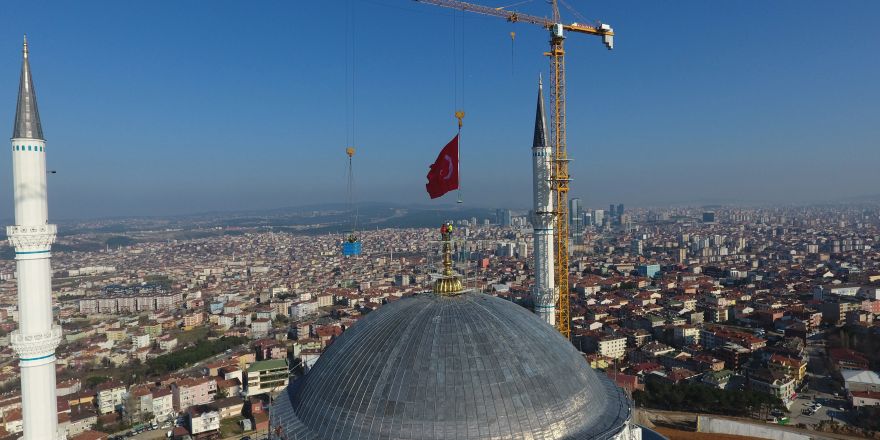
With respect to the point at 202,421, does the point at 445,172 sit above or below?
above

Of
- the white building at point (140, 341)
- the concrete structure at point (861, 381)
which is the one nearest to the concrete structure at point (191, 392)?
the white building at point (140, 341)

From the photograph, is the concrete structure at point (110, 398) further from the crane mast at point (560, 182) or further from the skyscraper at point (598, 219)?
the skyscraper at point (598, 219)

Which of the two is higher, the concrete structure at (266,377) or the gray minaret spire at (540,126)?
the gray minaret spire at (540,126)

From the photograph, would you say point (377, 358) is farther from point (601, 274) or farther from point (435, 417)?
point (601, 274)

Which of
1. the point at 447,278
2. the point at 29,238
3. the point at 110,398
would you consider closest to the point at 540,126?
the point at 447,278

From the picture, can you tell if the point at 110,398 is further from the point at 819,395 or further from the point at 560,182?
the point at 819,395

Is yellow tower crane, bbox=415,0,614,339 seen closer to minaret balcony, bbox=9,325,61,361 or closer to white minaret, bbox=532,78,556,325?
white minaret, bbox=532,78,556,325

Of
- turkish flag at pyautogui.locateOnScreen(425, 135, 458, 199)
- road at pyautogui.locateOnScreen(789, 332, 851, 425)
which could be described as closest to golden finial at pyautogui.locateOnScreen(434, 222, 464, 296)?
turkish flag at pyautogui.locateOnScreen(425, 135, 458, 199)
